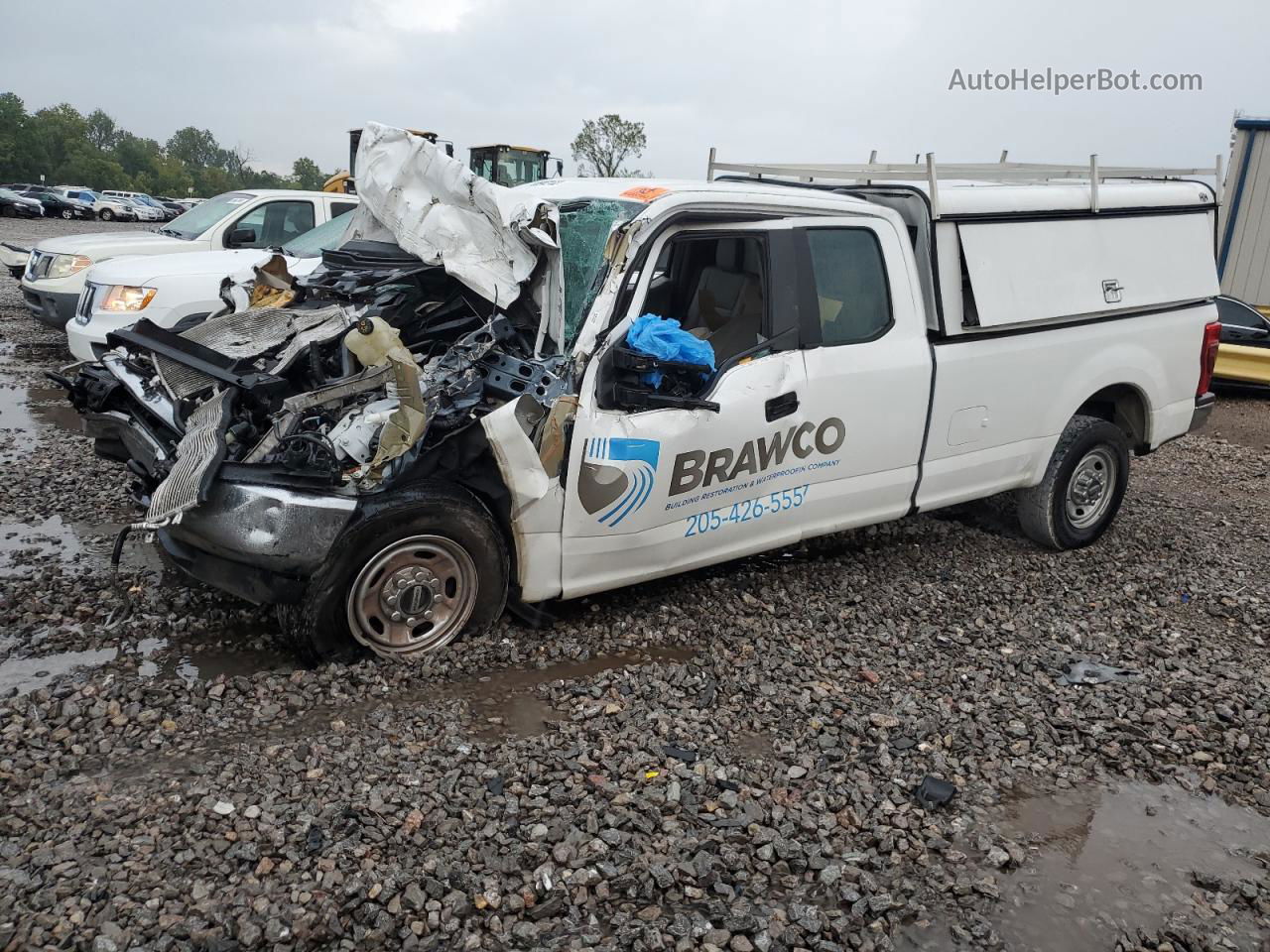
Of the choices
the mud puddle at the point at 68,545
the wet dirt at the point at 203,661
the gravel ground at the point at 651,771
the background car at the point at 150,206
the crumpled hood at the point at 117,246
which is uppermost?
the background car at the point at 150,206

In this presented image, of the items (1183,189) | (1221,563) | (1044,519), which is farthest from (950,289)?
(1221,563)

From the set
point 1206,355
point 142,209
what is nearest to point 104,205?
point 142,209

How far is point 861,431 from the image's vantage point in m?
4.64

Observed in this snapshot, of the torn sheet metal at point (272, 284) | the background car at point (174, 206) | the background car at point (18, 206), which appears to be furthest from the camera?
the background car at point (174, 206)

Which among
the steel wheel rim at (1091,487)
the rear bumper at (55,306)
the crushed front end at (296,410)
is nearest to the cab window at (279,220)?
the rear bumper at (55,306)

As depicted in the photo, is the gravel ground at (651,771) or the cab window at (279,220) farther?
the cab window at (279,220)

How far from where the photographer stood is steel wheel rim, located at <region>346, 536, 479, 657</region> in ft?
12.3

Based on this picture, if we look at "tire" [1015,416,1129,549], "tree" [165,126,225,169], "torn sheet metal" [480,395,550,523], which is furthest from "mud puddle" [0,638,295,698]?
"tree" [165,126,225,169]

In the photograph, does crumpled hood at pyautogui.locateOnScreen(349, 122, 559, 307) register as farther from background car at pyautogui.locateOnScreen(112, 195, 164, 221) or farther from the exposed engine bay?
background car at pyautogui.locateOnScreen(112, 195, 164, 221)

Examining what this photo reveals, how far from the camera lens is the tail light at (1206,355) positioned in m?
6.04

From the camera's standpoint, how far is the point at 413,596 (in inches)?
152

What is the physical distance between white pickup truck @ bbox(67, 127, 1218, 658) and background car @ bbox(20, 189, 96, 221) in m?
43.7

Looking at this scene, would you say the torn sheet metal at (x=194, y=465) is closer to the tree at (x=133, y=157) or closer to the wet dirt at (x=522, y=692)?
the wet dirt at (x=522, y=692)

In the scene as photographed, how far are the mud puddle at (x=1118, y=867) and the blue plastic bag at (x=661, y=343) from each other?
2043 mm
